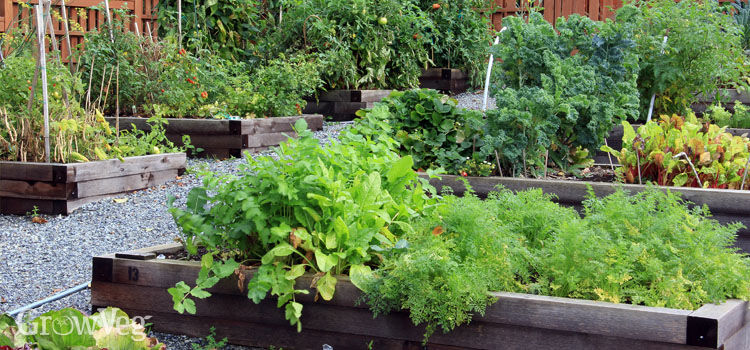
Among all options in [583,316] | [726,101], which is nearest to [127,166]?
[583,316]

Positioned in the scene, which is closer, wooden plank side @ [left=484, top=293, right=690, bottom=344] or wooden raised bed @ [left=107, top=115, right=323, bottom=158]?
wooden plank side @ [left=484, top=293, right=690, bottom=344]

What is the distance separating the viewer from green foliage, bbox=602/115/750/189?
4.34 meters

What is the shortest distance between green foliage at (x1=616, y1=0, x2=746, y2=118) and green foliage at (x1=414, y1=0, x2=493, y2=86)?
13.6ft

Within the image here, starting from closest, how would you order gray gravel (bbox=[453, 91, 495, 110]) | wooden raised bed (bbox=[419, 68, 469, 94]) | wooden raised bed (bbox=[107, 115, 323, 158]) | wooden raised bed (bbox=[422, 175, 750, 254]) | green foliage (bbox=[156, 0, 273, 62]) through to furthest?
1. wooden raised bed (bbox=[422, 175, 750, 254])
2. wooden raised bed (bbox=[107, 115, 323, 158])
3. gray gravel (bbox=[453, 91, 495, 110])
4. green foliage (bbox=[156, 0, 273, 62])
5. wooden raised bed (bbox=[419, 68, 469, 94])

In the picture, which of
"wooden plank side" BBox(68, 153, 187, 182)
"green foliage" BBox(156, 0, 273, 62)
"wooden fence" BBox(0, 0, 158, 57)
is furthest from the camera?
"green foliage" BBox(156, 0, 273, 62)

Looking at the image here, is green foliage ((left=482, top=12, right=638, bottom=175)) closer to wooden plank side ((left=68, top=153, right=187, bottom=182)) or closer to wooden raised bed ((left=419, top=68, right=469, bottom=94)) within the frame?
wooden plank side ((left=68, top=153, right=187, bottom=182))

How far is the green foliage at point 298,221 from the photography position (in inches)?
116

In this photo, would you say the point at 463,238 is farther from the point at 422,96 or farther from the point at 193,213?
the point at 422,96

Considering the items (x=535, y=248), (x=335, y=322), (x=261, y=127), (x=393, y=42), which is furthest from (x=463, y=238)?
(x=393, y=42)

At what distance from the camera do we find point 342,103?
846 cm

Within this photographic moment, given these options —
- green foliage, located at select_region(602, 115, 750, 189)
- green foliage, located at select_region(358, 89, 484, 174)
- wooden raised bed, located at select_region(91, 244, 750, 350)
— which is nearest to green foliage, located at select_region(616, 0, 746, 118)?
green foliage, located at select_region(602, 115, 750, 189)

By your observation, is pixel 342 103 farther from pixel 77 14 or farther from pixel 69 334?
pixel 69 334

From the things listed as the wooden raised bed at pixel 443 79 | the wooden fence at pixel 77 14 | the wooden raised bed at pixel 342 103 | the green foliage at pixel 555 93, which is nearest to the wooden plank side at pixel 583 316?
the green foliage at pixel 555 93

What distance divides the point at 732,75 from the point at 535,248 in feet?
12.9
